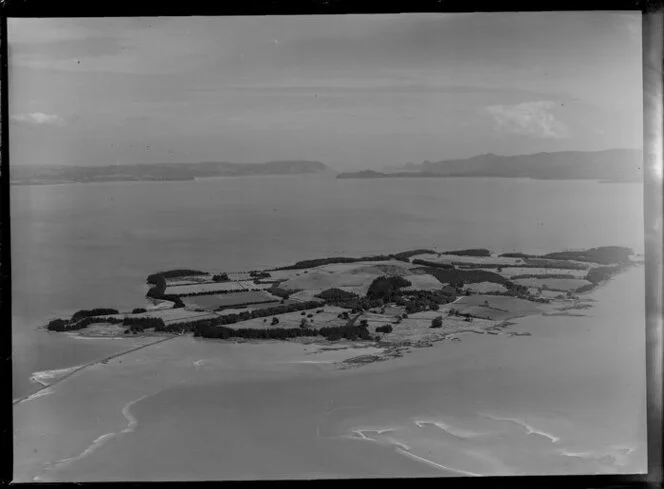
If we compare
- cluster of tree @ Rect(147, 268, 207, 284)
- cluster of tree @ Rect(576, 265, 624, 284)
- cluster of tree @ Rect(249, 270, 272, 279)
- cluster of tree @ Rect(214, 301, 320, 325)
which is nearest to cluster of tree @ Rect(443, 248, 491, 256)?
cluster of tree @ Rect(576, 265, 624, 284)

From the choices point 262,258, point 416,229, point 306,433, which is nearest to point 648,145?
point 416,229

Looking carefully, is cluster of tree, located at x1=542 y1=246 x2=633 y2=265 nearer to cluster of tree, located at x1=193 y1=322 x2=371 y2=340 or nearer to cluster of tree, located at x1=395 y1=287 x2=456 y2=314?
cluster of tree, located at x1=395 y1=287 x2=456 y2=314

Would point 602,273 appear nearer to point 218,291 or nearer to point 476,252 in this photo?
point 476,252

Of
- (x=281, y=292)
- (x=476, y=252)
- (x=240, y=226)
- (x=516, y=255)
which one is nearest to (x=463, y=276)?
(x=476, y=252)

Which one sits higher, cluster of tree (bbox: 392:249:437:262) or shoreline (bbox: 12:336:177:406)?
cluster of tree (bbox: 392:249:437:262)

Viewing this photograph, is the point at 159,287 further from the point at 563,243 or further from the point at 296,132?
the point at 563,243

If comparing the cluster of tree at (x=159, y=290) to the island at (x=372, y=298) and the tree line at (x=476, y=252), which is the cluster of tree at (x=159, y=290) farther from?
the tree line at (x=476, y=252)
